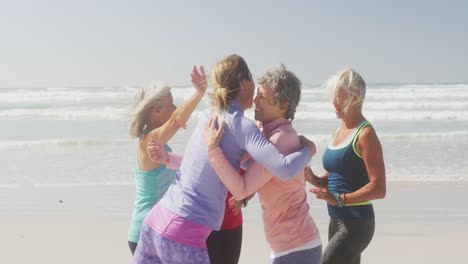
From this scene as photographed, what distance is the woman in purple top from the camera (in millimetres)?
2361

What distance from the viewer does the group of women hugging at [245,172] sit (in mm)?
2385

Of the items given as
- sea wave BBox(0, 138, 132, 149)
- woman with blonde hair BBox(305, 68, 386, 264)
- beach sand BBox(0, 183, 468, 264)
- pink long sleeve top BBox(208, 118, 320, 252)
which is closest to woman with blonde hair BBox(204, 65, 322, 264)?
pink long sleeve top BBox(208, 118, 320, 252)

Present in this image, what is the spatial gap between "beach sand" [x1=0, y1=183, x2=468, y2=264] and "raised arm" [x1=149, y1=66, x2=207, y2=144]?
9.46 ft

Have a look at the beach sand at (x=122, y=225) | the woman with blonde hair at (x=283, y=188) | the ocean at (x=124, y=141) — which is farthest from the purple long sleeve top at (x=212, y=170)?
the beach sand at (x=122, y=225)

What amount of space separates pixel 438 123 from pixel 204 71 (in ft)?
63.1

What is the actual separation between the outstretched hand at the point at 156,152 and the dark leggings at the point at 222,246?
464 millimetres

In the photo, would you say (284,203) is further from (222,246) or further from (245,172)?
(222,246)

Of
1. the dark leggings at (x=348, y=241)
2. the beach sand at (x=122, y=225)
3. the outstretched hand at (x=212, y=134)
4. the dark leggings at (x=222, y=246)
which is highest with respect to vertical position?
the outstretched hand at (x=212, y=134)

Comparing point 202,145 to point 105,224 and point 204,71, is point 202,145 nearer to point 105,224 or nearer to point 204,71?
point 204,71

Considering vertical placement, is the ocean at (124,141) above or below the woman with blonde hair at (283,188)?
below

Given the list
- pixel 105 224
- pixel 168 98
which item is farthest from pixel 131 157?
pixel 168 98

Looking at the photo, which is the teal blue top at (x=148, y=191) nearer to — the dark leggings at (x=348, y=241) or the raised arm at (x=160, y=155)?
the raised arm at (x=160, y=155)

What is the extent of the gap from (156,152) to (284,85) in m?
0.77

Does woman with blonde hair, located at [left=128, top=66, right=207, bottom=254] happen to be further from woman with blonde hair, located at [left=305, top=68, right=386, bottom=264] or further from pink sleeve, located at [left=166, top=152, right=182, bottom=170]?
woman with blonde hair, located at [left=305, top=68, right=386, bottom=264]
